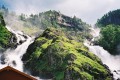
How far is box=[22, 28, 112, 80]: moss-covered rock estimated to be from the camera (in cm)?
8525

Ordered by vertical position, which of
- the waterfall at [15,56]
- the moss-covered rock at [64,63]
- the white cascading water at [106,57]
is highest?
the white cascading water at [106,57]

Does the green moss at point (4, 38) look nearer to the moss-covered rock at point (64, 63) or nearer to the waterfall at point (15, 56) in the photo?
the waterfall at point (15, 56)

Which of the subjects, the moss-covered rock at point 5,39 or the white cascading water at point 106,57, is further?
the white cascading water at point 106,57

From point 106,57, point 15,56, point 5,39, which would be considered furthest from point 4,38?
point 106,57

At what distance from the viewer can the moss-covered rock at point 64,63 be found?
85250 millimetres

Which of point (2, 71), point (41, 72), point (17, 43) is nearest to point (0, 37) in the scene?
point (17, 43)

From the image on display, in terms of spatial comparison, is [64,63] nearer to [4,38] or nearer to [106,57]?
[106,57]

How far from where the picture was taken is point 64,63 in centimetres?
8775

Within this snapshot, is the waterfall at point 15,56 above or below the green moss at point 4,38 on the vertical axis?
below

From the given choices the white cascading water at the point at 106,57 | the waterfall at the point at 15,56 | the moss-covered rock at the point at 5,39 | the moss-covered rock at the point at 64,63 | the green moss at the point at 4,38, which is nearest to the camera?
the moss-covered rock at the point at 64,63

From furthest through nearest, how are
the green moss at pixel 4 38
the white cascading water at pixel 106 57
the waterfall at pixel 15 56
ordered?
the green moss at pixel 4 38, the white cascading water at pixel 106 57, the waterfall at pixel 15 56

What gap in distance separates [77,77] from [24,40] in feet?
142

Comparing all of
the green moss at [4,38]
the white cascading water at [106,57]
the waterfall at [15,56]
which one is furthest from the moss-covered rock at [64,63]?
the white cascading water at [106,57]

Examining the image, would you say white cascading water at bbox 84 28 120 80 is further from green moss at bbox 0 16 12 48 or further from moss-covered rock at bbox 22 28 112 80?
green moss at bbox 0 16 12 48
